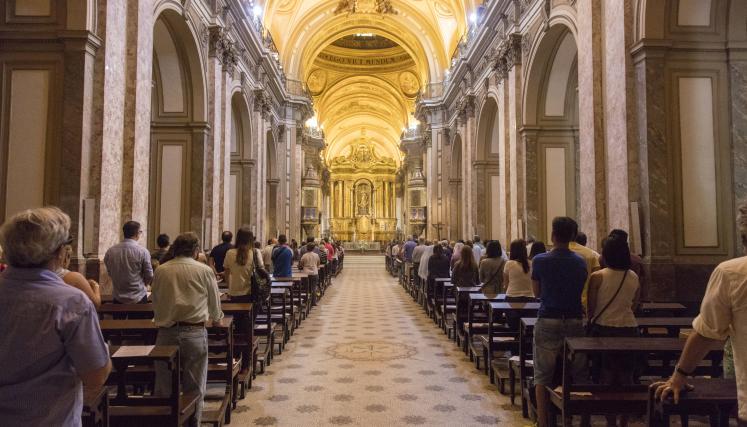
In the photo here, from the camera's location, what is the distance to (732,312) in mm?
2115

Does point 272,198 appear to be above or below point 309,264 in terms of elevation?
above

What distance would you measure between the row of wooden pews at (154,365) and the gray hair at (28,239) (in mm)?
488

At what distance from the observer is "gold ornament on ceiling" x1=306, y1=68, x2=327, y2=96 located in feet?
116

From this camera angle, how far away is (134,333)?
445 cm

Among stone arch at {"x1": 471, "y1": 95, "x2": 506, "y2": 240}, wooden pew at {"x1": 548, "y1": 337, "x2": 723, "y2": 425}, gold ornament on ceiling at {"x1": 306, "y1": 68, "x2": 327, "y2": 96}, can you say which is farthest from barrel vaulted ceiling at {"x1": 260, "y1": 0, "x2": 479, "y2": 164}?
wooden pew at {"x1": 548, "y1": 337, "x2": 723, "y2": 425}

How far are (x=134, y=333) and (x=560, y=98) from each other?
10152mm

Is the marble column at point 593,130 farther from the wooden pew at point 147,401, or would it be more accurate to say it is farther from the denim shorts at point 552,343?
the wooden pew at point 147,401

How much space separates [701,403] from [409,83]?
35020 millimetres

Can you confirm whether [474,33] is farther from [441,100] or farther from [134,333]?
[134,333]

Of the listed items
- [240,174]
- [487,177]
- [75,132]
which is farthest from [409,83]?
[75,132]

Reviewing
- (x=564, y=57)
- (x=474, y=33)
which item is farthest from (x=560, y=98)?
(x=474, y=33)

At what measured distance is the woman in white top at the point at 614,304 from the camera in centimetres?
384

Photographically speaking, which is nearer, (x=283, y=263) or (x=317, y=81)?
(x=283, y=263)

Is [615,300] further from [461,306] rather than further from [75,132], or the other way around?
[75,132]
